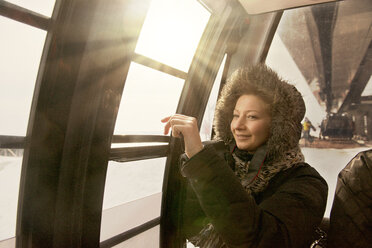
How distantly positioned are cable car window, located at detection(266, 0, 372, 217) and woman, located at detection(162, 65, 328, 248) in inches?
46.9

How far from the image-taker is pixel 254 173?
96 cm

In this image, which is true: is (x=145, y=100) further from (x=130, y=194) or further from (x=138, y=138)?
(x=130, y=194)

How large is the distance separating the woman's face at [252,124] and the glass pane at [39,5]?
41.7 inches

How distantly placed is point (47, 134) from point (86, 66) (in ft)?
1.27

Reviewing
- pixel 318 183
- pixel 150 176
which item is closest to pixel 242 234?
pixel 318 183

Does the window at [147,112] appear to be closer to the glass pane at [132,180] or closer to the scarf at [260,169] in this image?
the glass pane at [132,180]

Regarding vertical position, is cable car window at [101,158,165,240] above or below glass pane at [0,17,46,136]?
below

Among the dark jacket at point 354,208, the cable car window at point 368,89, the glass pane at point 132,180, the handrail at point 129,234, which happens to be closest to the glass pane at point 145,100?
the glass pane at point 132,180

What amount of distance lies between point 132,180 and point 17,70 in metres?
1.07

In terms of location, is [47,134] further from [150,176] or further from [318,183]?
[318,183]

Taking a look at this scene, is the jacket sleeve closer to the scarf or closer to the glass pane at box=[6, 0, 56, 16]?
the scarf

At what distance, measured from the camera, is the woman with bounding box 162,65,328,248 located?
0.65 metres

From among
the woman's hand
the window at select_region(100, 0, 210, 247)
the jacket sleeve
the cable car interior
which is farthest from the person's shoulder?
the window at select_region(100, 0, 210, 247)

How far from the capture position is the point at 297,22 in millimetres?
2256
